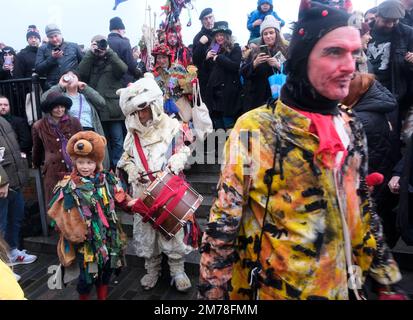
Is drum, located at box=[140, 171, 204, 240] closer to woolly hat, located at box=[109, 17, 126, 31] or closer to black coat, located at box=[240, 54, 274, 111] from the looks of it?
black coat, located at box=[240, 54, 274, 111]

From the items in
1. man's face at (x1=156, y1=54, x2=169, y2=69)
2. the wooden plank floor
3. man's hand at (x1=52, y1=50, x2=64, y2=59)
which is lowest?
the wooden plank floor

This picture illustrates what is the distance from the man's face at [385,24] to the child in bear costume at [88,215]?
3.60 m

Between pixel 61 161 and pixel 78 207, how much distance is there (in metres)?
1.43

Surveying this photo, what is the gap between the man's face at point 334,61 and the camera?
4.99 ft

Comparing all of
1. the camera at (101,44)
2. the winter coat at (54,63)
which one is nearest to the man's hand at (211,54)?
the camera at (101,44)

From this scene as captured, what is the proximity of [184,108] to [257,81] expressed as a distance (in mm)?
1246

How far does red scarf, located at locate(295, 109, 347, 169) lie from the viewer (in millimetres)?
1500

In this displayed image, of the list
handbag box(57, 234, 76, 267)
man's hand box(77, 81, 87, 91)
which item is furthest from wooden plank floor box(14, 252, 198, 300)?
man's hand box(77, 81, 87, 91)

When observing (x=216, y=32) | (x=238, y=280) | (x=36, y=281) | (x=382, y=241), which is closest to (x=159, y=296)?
(x=36, y=281)

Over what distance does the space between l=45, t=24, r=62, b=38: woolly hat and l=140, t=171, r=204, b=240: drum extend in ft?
12.7

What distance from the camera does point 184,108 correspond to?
5730mm

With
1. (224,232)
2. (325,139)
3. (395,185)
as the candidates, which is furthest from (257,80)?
(224,232)

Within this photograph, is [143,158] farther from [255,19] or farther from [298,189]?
[255,19]

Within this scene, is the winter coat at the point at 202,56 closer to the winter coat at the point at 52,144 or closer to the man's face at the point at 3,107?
the winter coat at the point at 52,144
